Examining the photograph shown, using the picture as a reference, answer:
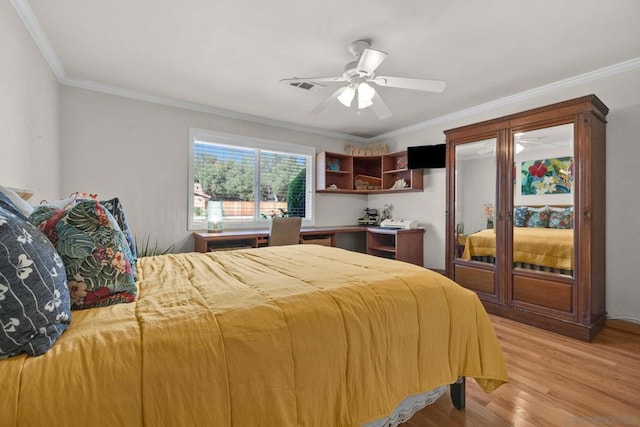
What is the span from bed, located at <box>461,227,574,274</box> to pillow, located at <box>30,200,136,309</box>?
3260 millimetres

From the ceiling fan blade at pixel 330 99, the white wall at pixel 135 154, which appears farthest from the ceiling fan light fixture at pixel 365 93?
the white wall at pixel 135 154

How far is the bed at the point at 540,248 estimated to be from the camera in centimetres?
261

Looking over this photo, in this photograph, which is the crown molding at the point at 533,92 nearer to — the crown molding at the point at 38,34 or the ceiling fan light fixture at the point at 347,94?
the ceiling fan light fixture at the point at 347,94

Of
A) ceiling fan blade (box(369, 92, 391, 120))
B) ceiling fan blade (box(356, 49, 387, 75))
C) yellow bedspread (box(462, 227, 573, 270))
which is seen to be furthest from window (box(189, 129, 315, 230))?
yellow bedspread (box(462, 227, 573, 270))

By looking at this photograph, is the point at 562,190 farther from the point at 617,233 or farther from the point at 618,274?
the point at 618,274

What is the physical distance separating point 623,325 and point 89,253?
4.05m

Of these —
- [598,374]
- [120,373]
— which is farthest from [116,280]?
[598,374]

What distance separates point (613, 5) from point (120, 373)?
3241 millimetres

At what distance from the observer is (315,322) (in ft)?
3.59

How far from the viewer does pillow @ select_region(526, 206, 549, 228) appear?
2754 mm

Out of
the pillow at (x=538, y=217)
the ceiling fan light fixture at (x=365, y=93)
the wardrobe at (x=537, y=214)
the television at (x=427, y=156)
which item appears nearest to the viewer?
the ceiling fan light fixture at (x=365, y=93)

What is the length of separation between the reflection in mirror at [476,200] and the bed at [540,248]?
0.04ft

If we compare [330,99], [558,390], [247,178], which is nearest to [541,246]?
[558,390]

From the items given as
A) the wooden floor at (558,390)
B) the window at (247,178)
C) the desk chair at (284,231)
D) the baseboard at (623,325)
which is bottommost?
the wooden floor at (558,390)
